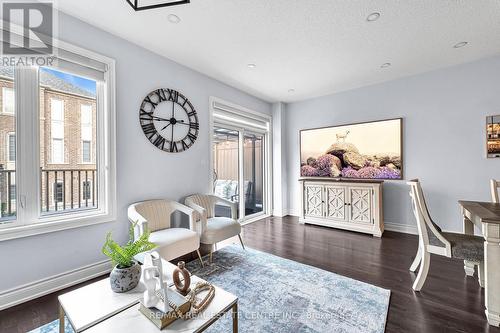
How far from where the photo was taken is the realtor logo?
182cm

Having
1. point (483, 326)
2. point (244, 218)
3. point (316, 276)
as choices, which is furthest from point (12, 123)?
point (483, 326)

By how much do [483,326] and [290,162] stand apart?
150 inches

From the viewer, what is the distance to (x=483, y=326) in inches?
61.4

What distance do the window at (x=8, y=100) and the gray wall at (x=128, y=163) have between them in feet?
2.29

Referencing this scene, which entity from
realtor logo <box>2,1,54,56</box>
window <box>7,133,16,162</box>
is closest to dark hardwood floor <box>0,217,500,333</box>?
window <box>7,133,16,162</box>

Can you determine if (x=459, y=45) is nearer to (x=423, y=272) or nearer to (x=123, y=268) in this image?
(x=423, y=272)

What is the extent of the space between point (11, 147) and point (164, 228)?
1598 millimetres

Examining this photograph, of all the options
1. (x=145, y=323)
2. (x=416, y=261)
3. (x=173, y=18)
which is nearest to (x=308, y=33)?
(x=173, y=18)

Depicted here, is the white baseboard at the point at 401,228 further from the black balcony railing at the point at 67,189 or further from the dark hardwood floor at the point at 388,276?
the black balcony railing at the point at 67,189

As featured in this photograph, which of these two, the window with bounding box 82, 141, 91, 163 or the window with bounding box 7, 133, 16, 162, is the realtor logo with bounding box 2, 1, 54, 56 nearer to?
the window with bounding box 7, 133, 16, 162

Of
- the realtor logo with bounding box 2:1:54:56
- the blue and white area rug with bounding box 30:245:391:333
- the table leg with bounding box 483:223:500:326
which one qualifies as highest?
the realtor logo with bounding box 2:1:54:56

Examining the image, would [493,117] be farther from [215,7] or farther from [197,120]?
[197,120]

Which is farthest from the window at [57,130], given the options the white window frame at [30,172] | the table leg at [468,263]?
the table leg at [468,263]

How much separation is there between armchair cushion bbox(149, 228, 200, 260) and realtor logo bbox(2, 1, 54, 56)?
6.74 feet
